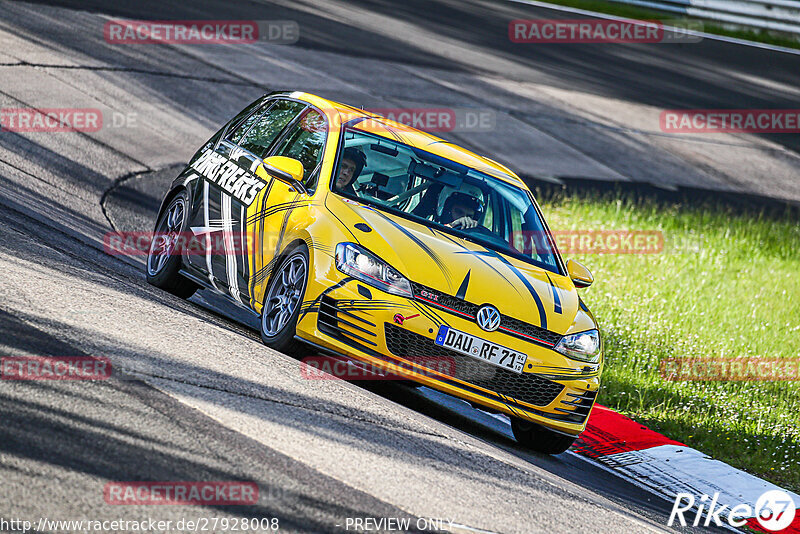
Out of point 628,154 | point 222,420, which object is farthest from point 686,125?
point 222,420

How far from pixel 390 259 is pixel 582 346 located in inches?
55.5

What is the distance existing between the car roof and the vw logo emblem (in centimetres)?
182

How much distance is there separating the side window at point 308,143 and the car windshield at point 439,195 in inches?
7.3

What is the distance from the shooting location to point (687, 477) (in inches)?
312

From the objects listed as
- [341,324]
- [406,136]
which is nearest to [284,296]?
[341,324]

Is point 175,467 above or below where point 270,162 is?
below

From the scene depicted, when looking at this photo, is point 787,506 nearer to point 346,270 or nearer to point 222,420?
point 346,270

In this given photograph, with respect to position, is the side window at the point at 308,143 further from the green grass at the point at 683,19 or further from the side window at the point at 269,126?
the green grass at the point at 683,19

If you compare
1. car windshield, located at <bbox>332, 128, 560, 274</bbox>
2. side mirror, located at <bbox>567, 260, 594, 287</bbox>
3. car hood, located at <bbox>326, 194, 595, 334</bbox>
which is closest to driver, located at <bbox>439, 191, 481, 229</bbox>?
car windshield, located at <bbox>332, 128, 560, 274</bbox>

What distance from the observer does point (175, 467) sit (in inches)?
189

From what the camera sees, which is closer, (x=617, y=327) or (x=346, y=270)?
(x=346, y=270)

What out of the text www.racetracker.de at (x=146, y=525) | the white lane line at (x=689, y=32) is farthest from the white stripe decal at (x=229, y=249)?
the white lane line at (x=689, y=32)

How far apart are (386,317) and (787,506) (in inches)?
125

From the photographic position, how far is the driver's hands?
7.88 metres
